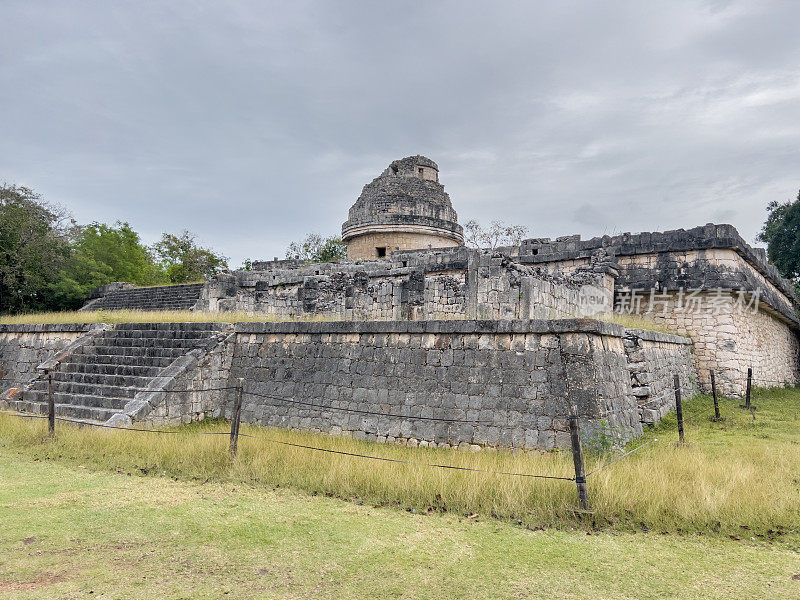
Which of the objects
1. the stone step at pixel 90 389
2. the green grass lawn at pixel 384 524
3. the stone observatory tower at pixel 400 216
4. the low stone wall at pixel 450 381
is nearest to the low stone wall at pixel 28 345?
the stone step at pixel 90 389

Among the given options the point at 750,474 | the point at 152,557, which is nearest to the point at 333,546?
the point at 152,557

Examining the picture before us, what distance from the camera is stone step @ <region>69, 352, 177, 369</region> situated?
11.5 meters

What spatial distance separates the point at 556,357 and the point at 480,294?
2.93 metres

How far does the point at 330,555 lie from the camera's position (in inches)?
192

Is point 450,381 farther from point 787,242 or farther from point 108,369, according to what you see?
point 787,242

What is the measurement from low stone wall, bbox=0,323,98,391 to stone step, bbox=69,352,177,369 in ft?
3.83

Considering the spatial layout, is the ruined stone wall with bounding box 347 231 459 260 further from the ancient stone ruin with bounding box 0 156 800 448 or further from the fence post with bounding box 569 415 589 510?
the fence post with bounding box 569 415 589 510

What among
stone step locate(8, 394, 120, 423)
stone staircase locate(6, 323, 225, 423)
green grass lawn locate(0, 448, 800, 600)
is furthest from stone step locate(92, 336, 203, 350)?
green grass lawn locate(0, 448, 800, 600)

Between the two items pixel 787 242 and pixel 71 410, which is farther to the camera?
pixel 787 242

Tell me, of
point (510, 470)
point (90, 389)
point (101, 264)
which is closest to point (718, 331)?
point (510, 470)

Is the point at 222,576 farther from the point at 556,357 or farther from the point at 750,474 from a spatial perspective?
the point at 750,474

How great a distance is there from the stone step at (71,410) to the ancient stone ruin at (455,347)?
0.13 feet

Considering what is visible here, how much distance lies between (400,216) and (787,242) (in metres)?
19.0

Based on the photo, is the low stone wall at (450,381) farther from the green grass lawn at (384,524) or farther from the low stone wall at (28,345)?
the low stone wall at (28,345)
